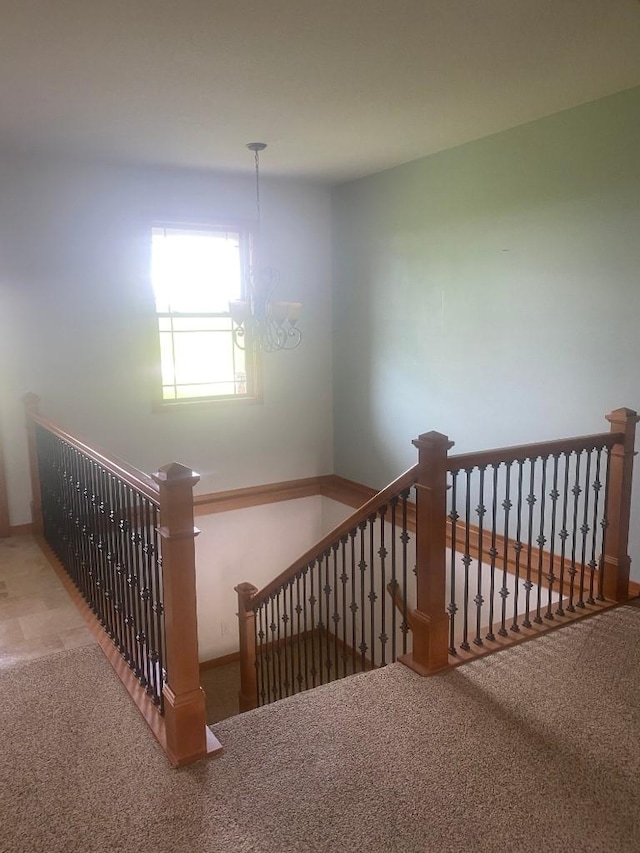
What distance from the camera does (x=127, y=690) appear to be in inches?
113

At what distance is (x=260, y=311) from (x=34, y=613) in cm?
269

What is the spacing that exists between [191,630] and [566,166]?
3.73m

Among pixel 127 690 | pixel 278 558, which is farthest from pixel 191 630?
pixel 278 558

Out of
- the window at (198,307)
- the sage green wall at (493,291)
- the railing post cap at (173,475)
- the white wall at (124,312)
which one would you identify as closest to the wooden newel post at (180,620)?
the railing post cap at (173,475)

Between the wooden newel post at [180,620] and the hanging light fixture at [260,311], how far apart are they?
228cm

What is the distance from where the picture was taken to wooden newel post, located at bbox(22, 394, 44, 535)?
5.19 m

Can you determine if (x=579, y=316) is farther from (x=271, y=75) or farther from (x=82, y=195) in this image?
(x=82, y=195)

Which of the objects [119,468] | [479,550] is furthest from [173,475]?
[479,550]

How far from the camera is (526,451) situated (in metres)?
3.32

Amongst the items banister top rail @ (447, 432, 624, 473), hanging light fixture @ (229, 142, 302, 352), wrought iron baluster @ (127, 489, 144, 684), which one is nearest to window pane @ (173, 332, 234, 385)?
hanging light fixture @ (229, 142, 302, 352)

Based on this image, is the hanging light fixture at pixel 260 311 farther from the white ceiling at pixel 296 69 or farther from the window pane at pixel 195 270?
the white ceiling at pixel 296 69

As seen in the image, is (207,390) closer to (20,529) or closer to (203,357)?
(203,357)

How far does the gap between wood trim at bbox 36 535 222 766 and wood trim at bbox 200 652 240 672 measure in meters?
2.28

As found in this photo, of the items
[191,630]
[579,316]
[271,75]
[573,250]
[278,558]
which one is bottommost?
[278,558]
